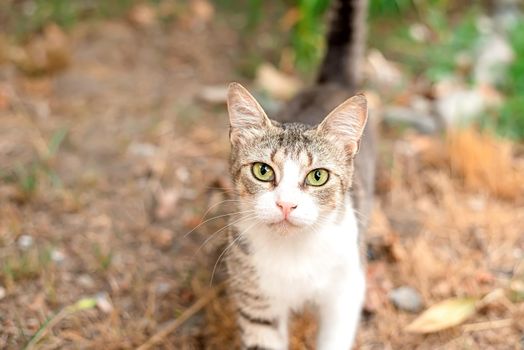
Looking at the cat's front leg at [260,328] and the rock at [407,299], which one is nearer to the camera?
the cat's front leg at [260,328]

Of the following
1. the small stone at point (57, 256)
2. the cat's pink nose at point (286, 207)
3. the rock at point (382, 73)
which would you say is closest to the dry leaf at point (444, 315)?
the cat's pink nose at point (286, 207)

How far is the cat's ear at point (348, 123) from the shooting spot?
7.16 ft

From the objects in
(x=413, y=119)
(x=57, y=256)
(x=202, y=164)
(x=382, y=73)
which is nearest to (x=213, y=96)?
(x=202, y=164)

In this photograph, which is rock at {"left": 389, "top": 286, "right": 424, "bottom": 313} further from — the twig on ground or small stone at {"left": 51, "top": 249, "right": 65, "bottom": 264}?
small stone at {"left": 51, "top": 249, "right": 65, "bottom": 264}

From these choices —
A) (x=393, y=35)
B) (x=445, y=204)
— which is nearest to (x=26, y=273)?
(x=445, y=204)

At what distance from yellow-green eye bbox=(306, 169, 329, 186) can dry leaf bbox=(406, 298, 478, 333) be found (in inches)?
32.4

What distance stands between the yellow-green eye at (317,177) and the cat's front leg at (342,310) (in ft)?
1.40

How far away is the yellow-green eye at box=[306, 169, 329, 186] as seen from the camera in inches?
85.3

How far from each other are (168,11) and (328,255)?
3.16 m

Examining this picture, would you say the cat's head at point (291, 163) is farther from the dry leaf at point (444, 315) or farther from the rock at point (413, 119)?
the rock at point (413, 119)

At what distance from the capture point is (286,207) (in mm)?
2051

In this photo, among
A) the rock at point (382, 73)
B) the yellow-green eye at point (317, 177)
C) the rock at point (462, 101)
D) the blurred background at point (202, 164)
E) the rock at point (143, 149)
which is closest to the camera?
the yellow-green eye at point (317, 177)

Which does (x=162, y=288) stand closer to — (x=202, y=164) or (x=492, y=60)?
(x=202, y=164)

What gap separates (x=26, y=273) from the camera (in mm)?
2744
